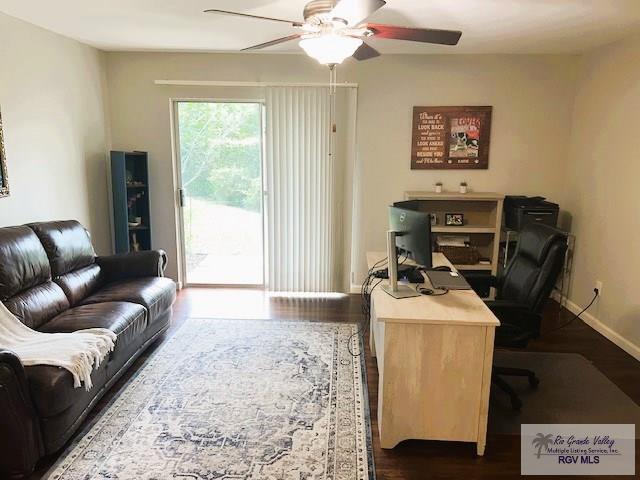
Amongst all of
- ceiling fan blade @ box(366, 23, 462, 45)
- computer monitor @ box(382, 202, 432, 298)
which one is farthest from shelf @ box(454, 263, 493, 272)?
ceiling fan blade @ box(366, 23, 462, 45)

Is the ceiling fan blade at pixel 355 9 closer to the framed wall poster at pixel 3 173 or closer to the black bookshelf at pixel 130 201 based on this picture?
the framed wall poster at pixel 3 173

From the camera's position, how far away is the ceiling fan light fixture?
2150mm

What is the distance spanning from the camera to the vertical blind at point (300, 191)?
438 cm

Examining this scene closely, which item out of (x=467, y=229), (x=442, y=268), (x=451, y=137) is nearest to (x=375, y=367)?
(x=442, y=268)

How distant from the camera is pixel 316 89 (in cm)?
436

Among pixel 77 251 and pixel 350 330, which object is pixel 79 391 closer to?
pixel 77 251

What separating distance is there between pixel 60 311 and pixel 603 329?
4.18 meters

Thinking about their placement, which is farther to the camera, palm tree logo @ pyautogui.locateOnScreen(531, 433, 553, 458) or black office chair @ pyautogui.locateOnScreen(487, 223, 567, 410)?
black office chair @ pyautogui.locateOnScreen(487, 223, 567, 410)

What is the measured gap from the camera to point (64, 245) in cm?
321

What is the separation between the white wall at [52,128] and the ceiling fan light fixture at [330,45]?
2.36m

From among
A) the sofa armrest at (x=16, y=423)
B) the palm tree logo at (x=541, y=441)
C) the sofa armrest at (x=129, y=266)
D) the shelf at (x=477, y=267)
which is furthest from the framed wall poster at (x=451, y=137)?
the sofa armrest at (x=16, y=423)

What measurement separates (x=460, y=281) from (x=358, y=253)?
209 centimetres

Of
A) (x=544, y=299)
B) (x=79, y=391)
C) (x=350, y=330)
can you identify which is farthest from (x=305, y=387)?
(x=544, y=299)

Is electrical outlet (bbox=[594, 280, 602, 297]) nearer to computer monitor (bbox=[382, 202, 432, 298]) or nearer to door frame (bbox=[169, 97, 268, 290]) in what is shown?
computer monitor (bbox=[382, 202, 432, 298])
